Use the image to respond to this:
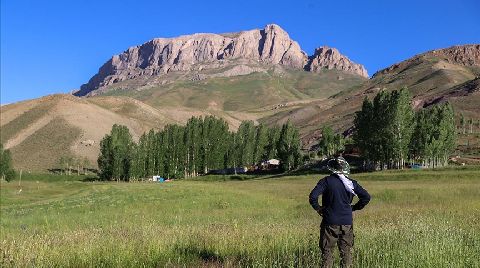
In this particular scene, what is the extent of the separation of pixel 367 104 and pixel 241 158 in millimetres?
50817

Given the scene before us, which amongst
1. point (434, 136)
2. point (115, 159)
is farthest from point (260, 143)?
point (434, 136)

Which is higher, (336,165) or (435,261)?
(336,165)

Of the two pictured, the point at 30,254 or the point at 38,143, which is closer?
the point at 30,254

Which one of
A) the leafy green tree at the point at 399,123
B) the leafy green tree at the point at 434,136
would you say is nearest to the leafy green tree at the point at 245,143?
the leafy green tree at the point at 434,136

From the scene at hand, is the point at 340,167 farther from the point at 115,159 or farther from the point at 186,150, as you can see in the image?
the point at 186,150

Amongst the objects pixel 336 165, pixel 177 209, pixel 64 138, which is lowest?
pixel 177 209

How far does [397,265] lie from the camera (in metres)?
8.43

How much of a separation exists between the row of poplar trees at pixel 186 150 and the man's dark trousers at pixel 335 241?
100886 mm

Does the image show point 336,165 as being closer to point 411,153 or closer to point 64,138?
point 411,153

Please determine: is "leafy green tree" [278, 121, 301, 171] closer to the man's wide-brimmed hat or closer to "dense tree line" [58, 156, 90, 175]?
"dense tree line" [58, 156, 90, 175]

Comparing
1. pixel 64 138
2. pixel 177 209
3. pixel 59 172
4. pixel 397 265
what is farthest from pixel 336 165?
pixel 64 138

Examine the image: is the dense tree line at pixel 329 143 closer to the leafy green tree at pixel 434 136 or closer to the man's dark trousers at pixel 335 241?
the leafy green tree at pixel 434 136

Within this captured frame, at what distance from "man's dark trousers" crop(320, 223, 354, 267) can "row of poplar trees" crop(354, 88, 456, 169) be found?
7507cm

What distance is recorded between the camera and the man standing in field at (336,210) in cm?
916
